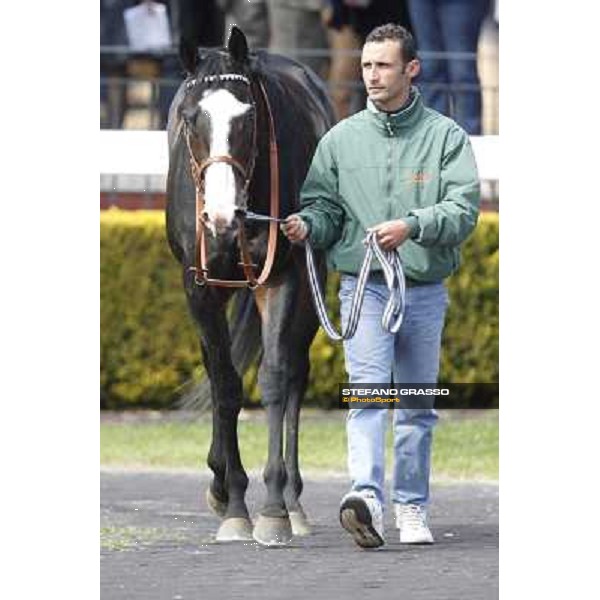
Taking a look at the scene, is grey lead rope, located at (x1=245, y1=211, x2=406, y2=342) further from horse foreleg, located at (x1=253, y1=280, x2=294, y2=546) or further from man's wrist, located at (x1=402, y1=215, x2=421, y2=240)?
horse foreleg, located at (x1=253, y1=280, x2=294, y2=546)

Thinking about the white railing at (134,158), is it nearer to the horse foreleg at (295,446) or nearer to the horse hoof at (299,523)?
the horse foreleg at (295,446)

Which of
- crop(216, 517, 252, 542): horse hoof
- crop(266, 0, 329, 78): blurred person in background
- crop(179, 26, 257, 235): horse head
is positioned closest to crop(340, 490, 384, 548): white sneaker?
crop(216, 517, 252, 542): horse hoof

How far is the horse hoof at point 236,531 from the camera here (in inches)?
488

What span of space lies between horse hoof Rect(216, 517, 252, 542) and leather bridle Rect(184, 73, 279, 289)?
906 mm

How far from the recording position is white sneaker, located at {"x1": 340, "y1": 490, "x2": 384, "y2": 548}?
11.9 meters

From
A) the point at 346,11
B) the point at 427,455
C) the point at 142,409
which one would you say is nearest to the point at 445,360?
the point at 427,455

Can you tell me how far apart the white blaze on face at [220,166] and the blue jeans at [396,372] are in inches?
19.7

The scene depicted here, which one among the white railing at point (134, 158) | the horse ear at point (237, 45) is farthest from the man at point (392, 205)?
the white railing at point (134, 158)

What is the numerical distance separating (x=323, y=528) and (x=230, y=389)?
714 millimetres

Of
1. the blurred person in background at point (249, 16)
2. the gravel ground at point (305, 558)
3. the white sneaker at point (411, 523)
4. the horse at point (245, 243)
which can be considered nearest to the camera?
the gravel ground at point (305, 558)

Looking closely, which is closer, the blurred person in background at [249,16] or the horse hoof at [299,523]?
the horse hoof at [299,523]
